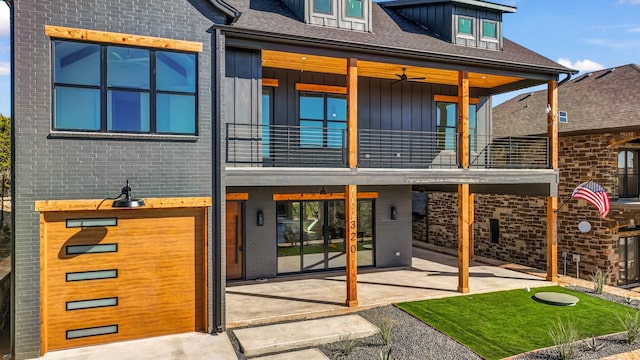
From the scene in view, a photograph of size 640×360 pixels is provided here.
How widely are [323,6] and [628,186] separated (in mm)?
12700

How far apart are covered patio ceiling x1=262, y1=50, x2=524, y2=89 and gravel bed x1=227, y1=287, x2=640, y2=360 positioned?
6413 millimetres

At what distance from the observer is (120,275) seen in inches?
316

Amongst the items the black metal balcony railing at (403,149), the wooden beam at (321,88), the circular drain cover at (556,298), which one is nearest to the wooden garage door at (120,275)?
the wooden beam at (321,88)

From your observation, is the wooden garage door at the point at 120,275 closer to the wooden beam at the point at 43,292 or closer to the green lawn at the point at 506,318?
the wooden beam at the point at 43,292

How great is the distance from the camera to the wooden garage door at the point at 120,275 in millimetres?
7613

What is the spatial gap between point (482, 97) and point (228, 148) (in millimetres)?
9603

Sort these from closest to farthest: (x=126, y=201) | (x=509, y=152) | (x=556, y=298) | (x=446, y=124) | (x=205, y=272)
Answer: (x=126, y=201) → (x=205, y=272) → (x=556, y=298) → (x=509, y=152) → (x=446, y=124)

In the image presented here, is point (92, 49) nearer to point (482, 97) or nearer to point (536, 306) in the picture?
point (536, 306)

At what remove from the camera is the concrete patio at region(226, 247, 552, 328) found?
9.42 metres

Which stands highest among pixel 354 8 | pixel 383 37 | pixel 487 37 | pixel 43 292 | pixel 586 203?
pixel 354 8

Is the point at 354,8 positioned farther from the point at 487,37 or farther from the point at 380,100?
the point at 487,37

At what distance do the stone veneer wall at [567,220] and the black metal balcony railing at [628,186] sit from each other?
85 centimetres

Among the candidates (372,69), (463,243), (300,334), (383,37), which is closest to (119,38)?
(383,37)

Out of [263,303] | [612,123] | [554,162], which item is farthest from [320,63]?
[612,123]
